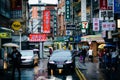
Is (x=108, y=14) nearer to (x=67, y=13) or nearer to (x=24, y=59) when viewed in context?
(x=24, y=59)

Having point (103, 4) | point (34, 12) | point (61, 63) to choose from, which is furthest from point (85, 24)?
point (34, 12)

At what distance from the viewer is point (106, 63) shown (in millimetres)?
34562

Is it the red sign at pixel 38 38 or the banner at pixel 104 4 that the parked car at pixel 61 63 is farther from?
the red sign at pixel 38 38

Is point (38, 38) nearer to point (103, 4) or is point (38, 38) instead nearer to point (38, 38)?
point (38, 38)

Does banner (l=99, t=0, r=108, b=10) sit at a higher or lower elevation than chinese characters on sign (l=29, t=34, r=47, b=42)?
higher

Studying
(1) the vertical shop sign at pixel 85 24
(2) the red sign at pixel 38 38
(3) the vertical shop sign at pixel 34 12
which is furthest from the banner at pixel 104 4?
(3) the vertical shop sign at pixel 34 12

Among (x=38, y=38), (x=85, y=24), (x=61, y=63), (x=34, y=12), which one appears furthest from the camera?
(x=34, y=12)

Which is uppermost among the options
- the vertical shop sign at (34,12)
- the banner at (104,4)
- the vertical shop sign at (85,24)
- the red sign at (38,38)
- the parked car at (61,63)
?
the vertical shop sign at (34,12)

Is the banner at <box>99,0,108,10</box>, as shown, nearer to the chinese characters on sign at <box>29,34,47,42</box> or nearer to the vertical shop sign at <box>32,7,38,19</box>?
the chinese characters on sign at <box>29,34,47,42</box>

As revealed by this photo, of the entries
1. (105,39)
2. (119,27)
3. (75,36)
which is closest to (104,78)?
(119,27)

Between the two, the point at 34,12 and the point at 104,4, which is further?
the point at 34,12

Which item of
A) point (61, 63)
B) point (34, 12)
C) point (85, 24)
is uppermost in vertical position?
point (34, 12)

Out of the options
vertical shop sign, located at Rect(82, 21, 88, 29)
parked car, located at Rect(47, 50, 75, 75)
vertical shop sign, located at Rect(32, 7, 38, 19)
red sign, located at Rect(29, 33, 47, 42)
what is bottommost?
parked car, located at Rect(47, 50, 75, 75)

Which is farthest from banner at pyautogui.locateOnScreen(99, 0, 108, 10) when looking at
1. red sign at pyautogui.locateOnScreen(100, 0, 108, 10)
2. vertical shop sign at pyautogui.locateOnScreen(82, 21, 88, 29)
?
vertical shop sign at pyautogui.locateOnScreen(82, 21, 88, 29)
